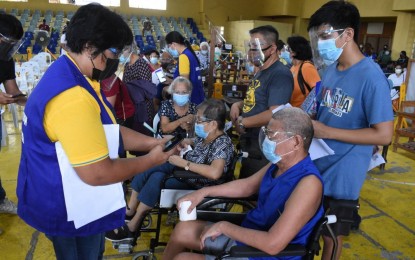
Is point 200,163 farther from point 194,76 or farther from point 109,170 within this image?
point 194,76

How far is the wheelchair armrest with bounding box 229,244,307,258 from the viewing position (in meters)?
1.24

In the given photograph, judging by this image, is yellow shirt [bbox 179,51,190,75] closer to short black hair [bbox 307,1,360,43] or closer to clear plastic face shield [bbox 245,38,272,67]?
clear plastic face shield [bbox 245,38,272,67]

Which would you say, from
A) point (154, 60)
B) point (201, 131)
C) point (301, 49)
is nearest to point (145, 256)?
point (201, 131)

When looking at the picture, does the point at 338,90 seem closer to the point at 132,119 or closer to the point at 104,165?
the point at 104,165

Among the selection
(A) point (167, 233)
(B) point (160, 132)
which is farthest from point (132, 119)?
(A) point (167, 233)

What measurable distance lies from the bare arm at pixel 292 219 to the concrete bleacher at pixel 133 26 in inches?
414

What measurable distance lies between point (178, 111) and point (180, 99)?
0.40ft

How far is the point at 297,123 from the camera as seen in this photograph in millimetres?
1350

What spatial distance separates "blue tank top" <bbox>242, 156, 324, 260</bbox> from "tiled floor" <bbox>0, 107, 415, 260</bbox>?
3.44ft

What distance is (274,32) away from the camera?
2270mm

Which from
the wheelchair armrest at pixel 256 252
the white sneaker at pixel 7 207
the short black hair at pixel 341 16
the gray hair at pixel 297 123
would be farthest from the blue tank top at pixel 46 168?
the white sneaker at pixel 7 207

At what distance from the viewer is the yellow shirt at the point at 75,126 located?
0.91 metres

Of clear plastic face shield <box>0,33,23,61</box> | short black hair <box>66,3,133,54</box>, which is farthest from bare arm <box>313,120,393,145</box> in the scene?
clear plastic face shield <box>0,33,23,61</box>

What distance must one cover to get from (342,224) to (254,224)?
410 mm
